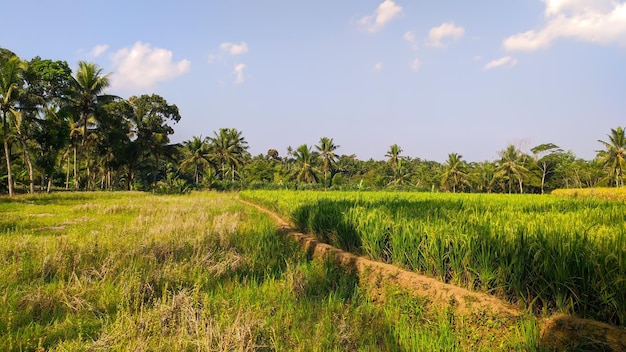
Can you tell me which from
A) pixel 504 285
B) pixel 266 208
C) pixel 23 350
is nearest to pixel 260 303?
pixel 23 350

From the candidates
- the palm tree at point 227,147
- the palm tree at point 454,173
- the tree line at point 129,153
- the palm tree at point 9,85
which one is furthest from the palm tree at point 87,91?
the palm tree at point 454,173

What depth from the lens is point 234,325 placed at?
2627mm

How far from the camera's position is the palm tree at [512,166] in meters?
44.8

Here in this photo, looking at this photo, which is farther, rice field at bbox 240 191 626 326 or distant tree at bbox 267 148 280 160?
distant tree at bbox 267 148 280 160

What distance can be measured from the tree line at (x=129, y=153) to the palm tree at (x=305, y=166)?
13 centimetres

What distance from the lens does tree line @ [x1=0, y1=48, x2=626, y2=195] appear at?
73.2 ft

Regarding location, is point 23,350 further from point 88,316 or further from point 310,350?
point 310,350

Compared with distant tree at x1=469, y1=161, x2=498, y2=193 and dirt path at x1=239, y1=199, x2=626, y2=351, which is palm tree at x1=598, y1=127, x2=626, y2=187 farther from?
dirt path at x1=239, y1=199, x2=626, y2=351

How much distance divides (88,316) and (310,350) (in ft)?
6.83

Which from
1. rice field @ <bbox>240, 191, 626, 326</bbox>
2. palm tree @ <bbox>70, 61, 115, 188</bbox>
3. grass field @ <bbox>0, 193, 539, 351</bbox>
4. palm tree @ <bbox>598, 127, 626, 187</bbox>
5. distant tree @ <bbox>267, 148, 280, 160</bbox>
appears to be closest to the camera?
rice field @ <bbox>240, 191, 626, 326</bbox>

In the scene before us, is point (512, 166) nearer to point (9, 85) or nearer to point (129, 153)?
point (129, 153)

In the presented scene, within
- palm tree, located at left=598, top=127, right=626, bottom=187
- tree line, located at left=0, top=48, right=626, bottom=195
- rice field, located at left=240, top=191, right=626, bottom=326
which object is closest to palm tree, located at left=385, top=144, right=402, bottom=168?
tree line, located at left=0, top=48, right=626, bottom=195

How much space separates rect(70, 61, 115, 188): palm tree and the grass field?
25.0 m

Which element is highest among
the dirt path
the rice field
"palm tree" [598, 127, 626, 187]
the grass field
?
"palm tree" [598, 127, 626, 187]
